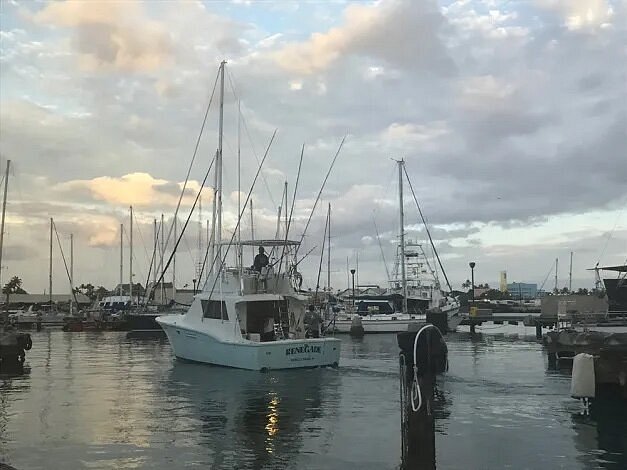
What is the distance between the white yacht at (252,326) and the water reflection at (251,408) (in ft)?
2.01

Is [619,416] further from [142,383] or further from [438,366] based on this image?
[142,383]

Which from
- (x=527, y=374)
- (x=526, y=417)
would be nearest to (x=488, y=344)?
(x=527, y=374)

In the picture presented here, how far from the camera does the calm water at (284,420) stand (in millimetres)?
14438

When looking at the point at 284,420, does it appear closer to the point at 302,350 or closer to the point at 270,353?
the point at 270,353

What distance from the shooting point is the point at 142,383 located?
27516 millimetres

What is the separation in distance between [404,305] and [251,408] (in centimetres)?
4578

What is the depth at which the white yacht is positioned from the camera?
2906cm

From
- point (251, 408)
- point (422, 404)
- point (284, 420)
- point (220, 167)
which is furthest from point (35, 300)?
point (422, 404)

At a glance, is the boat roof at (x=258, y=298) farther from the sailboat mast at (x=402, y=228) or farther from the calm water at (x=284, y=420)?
the sailboat mast at (x=402, y=228)

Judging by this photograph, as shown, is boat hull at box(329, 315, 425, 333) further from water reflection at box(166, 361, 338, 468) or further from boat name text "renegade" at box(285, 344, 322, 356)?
boat name text "renegade" at box(285, 344, 322, 356)

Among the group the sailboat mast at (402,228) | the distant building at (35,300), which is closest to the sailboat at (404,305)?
the sailboat mast at (402,228)

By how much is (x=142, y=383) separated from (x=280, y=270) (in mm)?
8340

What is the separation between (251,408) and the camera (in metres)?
20.9

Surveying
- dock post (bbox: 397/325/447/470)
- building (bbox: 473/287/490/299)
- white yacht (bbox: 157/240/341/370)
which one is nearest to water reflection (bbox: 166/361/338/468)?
white yacht (bbox: 157/240/341/370)
